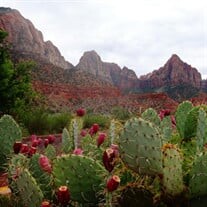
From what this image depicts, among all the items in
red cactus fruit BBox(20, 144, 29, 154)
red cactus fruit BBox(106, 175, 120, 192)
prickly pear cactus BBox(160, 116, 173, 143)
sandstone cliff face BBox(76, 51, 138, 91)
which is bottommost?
red cactus fruit BBox(106, 175, 120, 192)

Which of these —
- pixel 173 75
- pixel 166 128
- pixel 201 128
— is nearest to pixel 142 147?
pixel 201 128

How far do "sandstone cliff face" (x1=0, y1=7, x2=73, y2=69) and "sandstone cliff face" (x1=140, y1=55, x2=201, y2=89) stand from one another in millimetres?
12347

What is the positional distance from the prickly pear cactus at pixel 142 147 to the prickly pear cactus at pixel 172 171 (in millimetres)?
53

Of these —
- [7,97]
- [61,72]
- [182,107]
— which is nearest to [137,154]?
[182,107]

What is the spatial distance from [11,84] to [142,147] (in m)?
11.6

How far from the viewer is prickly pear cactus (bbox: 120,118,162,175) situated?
3.65 m

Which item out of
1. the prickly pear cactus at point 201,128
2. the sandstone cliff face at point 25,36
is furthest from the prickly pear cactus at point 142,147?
the sandstone cliff face at point 25,36

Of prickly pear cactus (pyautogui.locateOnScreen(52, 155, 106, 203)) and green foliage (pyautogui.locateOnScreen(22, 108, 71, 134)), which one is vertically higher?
green foliage (pyautogui.locateOnScreen(22, 108, 71, 134))

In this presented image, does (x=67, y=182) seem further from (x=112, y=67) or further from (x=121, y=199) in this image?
(x=112, y=67)

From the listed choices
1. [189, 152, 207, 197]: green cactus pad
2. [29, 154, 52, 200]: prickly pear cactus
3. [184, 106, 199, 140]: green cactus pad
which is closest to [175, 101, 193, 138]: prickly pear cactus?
[184, 106, 199, 140]: green cactus pad

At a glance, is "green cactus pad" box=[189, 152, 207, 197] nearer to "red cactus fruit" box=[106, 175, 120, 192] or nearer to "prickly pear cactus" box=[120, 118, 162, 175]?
"prickly pear cactus" box=[120, 118, 162, 175]

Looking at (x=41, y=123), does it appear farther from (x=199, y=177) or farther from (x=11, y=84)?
(x=199, y=177)

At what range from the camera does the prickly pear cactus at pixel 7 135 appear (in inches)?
234

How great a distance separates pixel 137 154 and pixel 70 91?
39419 mm
